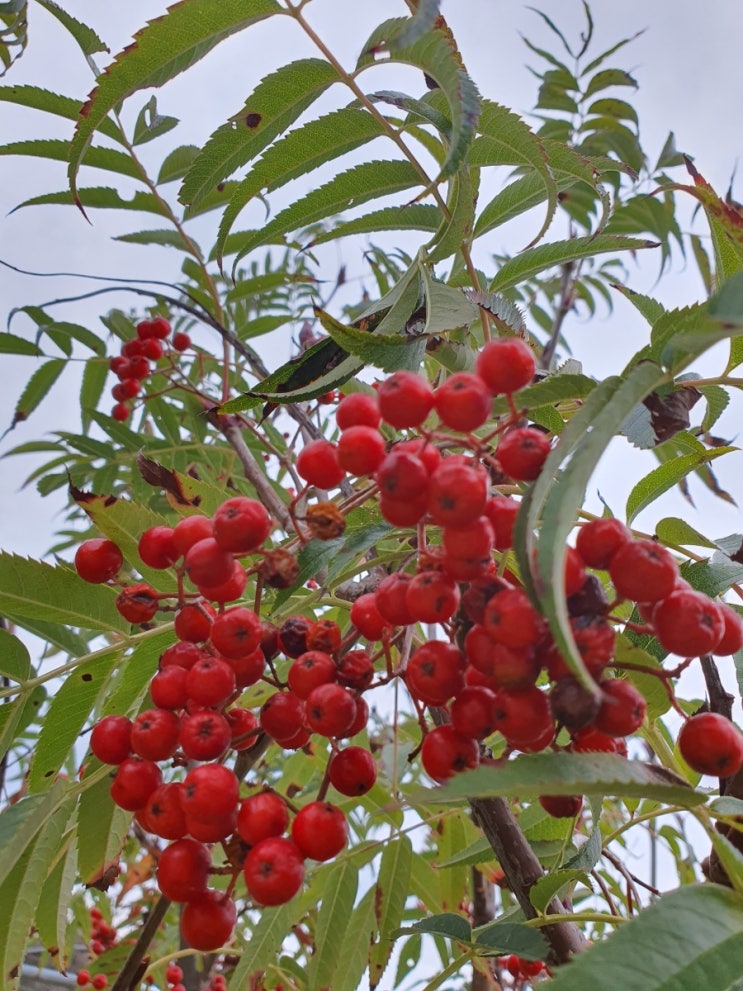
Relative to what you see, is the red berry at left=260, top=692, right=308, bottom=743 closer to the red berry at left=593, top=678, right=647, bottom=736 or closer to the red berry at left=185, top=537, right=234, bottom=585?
the red berry at left=185, top=537, right=234, bottom=585

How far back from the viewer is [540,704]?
Answer: 0.73 meters

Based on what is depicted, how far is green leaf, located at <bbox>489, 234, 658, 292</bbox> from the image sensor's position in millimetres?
1155

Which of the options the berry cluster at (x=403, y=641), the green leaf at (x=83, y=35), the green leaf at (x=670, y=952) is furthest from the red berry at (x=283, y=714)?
the green leaf at (x=83, y=35)

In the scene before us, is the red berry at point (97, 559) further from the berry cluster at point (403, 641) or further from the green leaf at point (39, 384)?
the green leaf at point (39, 384)

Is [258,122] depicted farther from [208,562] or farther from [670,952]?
[670,952]

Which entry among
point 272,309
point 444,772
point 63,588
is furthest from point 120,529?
point 272,309

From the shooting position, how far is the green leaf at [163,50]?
1.04m

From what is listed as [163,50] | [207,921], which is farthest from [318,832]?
[163,50]

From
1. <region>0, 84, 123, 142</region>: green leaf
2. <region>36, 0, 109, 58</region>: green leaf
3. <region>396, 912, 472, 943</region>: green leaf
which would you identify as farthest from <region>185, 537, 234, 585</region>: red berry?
<region>0, 84, 123, 142</region>: green leaf

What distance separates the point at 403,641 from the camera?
1.05m

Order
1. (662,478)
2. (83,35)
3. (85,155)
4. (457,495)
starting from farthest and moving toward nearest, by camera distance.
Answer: (85,155), (83,35), (662,478), (457,495)

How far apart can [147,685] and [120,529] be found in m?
0.28

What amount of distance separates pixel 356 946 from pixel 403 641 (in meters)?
0.85

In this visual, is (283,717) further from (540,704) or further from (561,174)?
(561,174)
